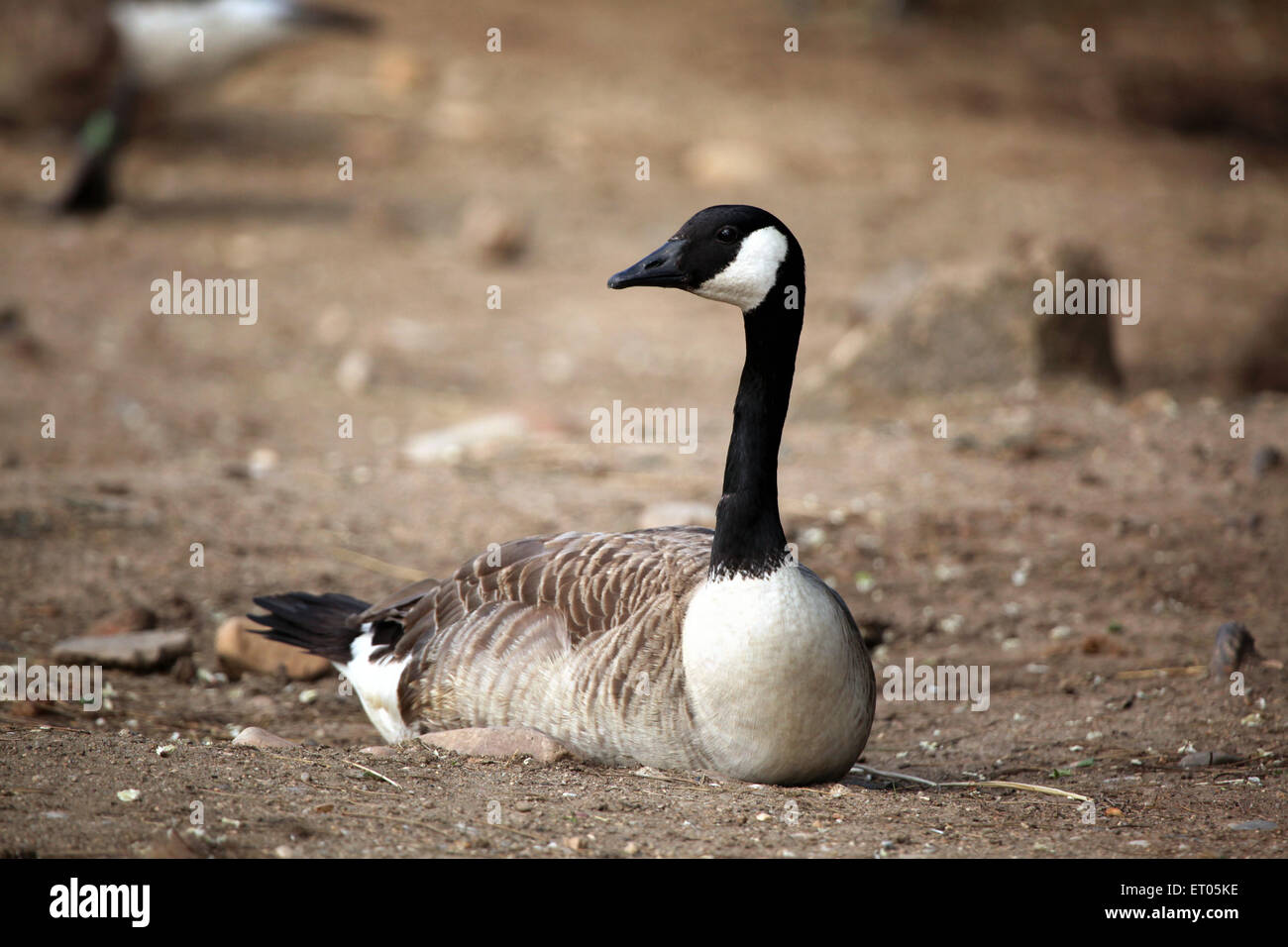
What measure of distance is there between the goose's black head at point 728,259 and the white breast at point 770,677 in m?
0.97

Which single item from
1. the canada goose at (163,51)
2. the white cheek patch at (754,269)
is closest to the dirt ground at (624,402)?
the canada goose at (163,51)

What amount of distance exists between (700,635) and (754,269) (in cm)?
124

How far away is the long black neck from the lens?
440 centimetres

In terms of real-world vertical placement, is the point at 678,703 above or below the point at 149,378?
below

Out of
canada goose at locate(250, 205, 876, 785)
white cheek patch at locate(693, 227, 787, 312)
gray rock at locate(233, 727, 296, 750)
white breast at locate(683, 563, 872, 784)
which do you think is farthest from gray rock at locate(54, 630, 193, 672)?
white cheek patch at locate(693, 227, 787, 312)

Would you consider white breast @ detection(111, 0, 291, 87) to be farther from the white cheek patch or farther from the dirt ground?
the white cheek patch

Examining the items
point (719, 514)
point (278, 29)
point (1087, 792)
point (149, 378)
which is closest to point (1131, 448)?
point (1087, 792)

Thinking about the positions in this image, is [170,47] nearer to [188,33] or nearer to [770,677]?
[188,33]

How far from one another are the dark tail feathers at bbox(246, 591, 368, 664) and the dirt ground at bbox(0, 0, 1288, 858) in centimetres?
38

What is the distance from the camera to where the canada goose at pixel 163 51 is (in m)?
13.4

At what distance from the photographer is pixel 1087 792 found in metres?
4.60
